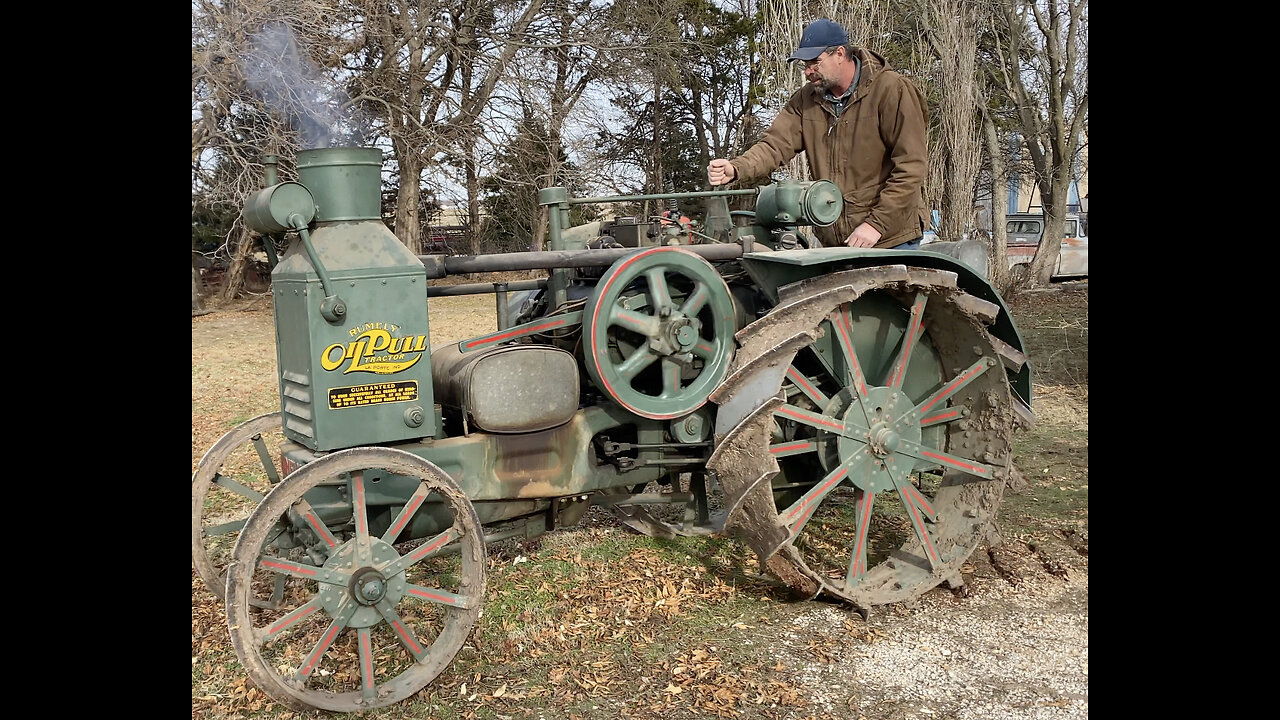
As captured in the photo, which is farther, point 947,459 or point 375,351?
point 947,459

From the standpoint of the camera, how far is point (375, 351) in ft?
11.9

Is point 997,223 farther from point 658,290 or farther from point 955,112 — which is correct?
point 658,290

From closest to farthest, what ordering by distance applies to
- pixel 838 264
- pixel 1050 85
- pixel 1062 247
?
pixel 838 264
pixel 1050 85
pixel 1062 247

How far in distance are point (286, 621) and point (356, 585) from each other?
9.9 inches

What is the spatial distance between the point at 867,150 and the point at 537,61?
1368 cm

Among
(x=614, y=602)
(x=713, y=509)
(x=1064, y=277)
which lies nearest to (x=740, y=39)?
(x=1064, y=277)

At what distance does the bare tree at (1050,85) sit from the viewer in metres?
15.2

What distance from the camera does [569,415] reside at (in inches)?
160

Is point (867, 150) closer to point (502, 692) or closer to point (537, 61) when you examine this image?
point (502, 692)

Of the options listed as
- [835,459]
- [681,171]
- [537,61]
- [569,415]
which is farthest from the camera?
[681,171]

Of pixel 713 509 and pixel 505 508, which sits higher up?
pixel 505 508

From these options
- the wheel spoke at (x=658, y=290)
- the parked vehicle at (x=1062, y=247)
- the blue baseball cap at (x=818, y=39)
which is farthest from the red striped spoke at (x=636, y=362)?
the parked vehicle at (x=1062, y=247)

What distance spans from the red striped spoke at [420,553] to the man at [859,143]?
7.03 ft

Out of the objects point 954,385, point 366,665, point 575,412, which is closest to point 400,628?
point 366,665
